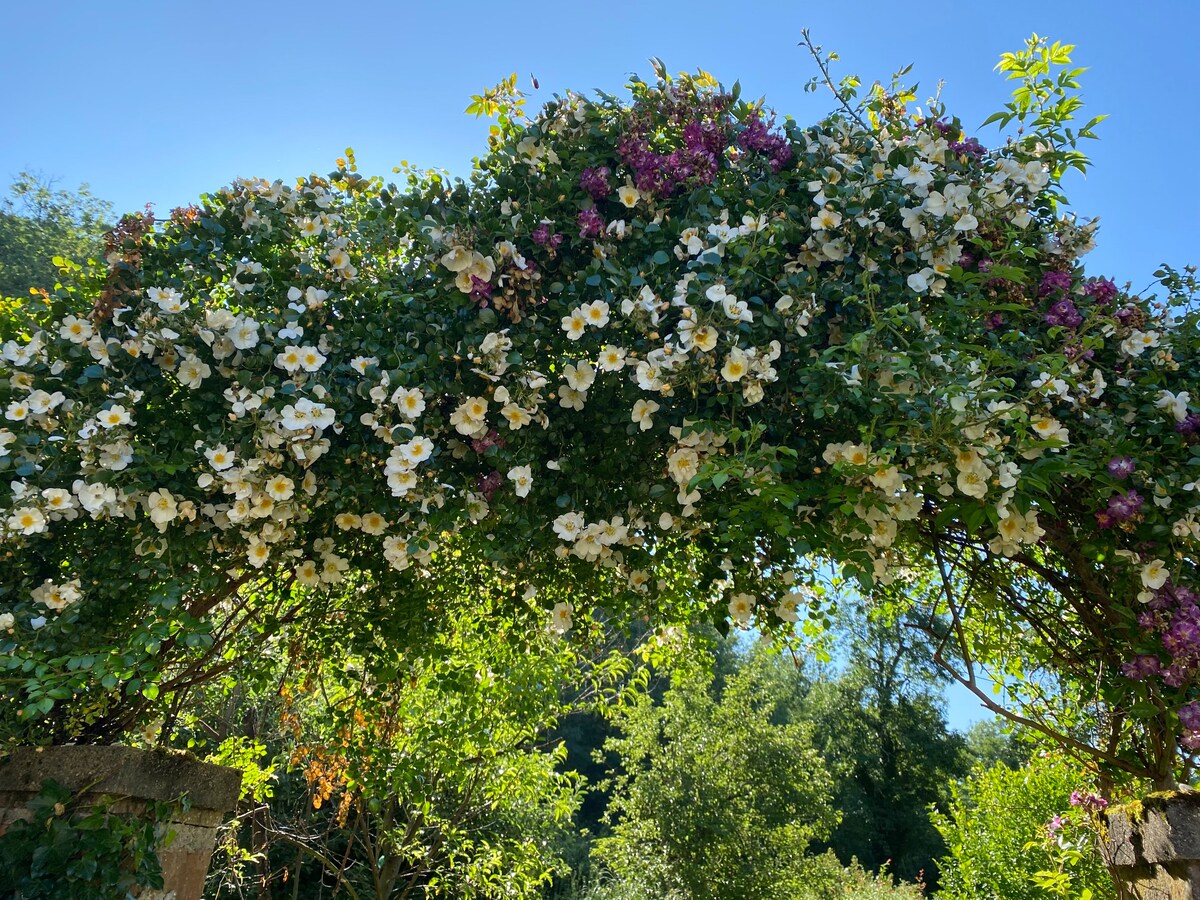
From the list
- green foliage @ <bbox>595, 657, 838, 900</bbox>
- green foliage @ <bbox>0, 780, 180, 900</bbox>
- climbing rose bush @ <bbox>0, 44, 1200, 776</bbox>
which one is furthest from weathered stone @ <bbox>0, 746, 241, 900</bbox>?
green foliage @ <bbox>595, 657, 838, 900</bbox>

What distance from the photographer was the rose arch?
2195 mm

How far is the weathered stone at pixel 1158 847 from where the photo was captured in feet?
7.49

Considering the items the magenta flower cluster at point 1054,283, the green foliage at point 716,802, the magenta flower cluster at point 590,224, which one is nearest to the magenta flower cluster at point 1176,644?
the magenta flower cluster at point 1054,283

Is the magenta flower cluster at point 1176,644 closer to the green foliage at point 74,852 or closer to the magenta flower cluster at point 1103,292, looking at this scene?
the magenta flower cluster at point 1103,292

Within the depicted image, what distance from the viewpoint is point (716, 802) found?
30.4 ft

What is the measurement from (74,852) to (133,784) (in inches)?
8.3

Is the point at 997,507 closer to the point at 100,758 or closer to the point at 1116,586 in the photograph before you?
the point at 1116,586

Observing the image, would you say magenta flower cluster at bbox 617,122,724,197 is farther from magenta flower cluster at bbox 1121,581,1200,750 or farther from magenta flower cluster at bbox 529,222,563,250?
magenta flower cluster at bbox 1121,581,1200,750

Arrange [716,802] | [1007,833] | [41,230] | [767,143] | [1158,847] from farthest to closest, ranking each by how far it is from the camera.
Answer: [41,230] → [716,802] → [1007,833] → [767,143] → [1158,847]

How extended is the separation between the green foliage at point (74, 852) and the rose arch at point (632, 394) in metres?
0.30

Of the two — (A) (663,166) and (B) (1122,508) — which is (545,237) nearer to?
(A) (663,166)

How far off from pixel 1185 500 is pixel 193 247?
3.07 meters

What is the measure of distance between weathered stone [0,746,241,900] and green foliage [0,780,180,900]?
0.04 metres

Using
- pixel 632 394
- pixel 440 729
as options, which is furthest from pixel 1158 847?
pixel 440 729
